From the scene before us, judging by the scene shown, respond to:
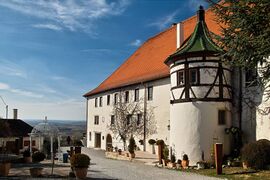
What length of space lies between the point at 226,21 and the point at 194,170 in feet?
31.4

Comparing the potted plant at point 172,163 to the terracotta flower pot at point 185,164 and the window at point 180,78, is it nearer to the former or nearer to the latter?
the terracotta flower pot at point 185,164

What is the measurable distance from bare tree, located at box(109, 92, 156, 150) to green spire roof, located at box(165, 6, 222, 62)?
9.30 meters

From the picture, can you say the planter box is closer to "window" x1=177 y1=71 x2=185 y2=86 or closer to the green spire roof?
"window" x1=177 y1=71 x2=185 y2=86

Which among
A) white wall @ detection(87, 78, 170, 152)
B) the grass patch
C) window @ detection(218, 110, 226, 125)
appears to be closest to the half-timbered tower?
window @ detection(218, 110, 226, 125)

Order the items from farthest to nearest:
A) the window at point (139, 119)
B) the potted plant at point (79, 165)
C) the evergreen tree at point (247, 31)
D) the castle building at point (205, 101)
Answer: the window at point (139, 119), the castle building at point (205, 101), the potted plant at point (79, 165), the evergreen tree at point (247, 31)

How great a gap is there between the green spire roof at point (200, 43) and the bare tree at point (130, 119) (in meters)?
9.30

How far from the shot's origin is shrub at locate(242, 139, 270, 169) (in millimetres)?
18844

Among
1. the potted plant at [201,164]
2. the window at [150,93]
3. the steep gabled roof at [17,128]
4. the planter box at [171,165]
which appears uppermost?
the window at [150,93]

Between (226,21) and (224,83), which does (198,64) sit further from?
(226,21)

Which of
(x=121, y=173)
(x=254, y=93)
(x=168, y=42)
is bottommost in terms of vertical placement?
(x=121, y=173)

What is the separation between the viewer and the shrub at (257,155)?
1884 cm

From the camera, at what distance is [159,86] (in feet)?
99.7

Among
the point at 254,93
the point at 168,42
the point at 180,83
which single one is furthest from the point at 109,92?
the point at 254,93

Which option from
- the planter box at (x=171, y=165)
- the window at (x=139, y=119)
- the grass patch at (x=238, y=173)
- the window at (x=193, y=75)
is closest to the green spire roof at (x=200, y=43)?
the window at (x=193, y=75)
